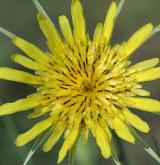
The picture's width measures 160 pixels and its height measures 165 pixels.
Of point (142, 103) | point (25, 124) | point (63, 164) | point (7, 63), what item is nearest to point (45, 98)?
point (142, 103)

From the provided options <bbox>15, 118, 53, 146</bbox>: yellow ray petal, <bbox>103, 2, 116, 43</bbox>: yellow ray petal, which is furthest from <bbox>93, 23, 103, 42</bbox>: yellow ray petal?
<bbox>15, 118, 53, 146</bbox>: yellow ray petal

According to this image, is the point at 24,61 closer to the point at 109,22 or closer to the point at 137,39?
the point at 109,22

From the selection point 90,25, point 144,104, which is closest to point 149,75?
point 144,104

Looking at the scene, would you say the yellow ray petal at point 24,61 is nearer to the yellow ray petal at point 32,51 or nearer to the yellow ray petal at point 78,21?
the yellow ray petal at point 32,51

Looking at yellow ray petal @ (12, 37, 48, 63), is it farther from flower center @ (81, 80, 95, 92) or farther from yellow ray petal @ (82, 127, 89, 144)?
yellow ray petal @ (82, 127, 89, 144)

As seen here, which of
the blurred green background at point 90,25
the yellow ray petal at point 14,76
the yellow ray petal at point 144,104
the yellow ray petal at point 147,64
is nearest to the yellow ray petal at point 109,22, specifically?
the yellow ray petal at point 147,64

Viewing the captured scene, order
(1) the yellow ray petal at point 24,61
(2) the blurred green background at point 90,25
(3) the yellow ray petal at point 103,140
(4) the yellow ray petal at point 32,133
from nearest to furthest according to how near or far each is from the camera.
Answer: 1. (3) the yellow ray petal at point 103,140
2. (4) the yellow ray petal at point 32,133
3. (1) the yellow ray petal at point 24,61
4. (2) the blurred green background at point 90,25

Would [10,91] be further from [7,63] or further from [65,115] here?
[65,115]
